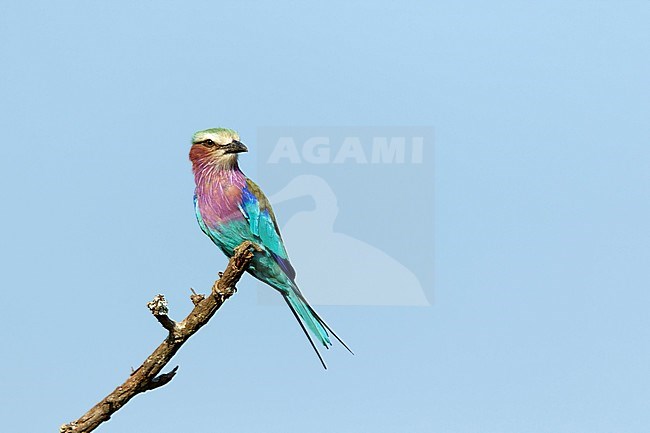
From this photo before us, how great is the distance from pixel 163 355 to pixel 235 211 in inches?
53.2

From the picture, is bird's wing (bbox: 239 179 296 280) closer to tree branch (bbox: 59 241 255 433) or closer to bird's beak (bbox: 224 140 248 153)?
bird's beak (bbox: 224 140 248 153)

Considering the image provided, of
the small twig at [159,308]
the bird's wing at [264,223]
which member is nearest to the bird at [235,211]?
the bird's wing at [264,223]

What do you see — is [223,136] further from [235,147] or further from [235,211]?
[235,211]

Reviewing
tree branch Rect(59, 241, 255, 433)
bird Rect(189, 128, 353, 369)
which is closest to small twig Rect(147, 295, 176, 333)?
tree branch Rect(59, 241, 255, 433)

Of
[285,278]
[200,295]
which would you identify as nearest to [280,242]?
[285,278]

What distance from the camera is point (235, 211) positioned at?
6.46m

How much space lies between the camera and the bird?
6.43 metres

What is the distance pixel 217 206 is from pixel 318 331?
3.55ft

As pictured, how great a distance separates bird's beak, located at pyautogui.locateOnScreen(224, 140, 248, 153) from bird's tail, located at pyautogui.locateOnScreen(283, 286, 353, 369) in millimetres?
1022

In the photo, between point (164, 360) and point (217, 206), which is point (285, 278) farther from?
point (164, 360)

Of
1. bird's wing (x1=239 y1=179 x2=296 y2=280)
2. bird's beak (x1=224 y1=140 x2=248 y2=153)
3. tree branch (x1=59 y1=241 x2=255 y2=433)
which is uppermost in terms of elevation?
bird's beak (x1=224 y1=140 x2=248 y2=153)

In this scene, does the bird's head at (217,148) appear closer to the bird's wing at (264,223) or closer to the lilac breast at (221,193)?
the lilac breast at (221,193)

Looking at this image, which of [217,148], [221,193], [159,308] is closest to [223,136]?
[217,148]

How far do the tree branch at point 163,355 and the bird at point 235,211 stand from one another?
2.74 feet
